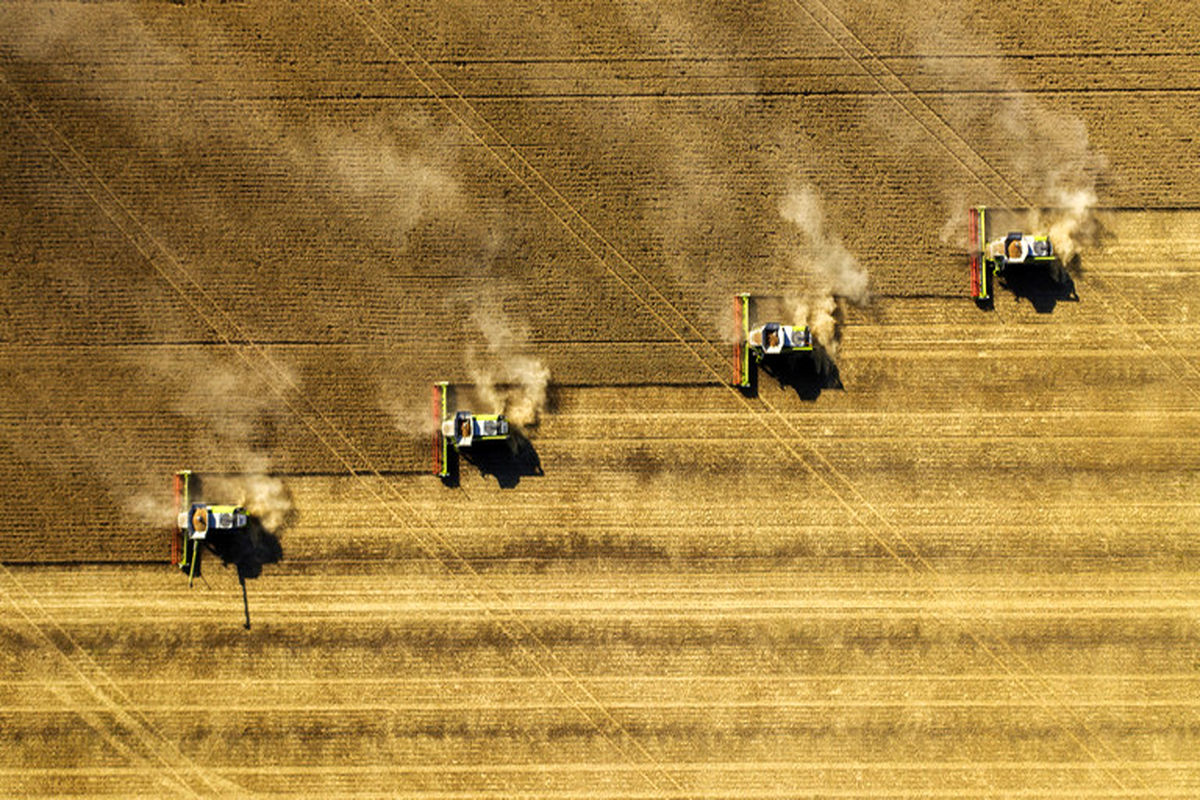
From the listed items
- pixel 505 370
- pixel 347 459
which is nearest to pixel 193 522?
pixel 347 459

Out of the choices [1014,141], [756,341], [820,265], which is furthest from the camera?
[1014,141]

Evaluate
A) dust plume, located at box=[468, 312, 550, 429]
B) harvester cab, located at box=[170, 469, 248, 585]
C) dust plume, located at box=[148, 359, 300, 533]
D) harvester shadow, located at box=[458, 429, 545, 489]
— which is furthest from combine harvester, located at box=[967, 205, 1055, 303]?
harvester cab, located at box=[170, 469, 248, 585]

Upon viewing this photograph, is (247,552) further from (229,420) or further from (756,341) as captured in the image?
(756,341)

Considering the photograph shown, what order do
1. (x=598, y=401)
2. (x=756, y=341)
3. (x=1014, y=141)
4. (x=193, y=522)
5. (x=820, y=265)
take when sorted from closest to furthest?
(x=193, y=522) → (x=756, y=341) → (x=598, y=401) → (x=820, y=265) → (x=1014, y=141)

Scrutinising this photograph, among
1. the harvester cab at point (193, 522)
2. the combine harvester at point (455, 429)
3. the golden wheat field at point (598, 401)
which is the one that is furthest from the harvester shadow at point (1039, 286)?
the harvester cab at point (193, 522)

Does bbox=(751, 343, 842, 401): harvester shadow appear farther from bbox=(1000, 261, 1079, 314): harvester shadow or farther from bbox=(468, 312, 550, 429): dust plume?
bbox=(468, 312, 550, 429): dust plume

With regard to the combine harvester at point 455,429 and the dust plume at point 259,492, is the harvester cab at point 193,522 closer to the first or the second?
the dust plume at point 259,492
